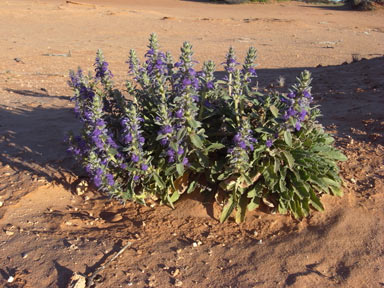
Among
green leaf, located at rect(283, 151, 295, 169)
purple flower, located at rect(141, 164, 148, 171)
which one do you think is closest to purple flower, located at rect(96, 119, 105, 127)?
purple flower, located at rect(141, 164, 148, 171)

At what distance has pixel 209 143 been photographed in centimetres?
358

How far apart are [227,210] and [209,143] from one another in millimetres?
705

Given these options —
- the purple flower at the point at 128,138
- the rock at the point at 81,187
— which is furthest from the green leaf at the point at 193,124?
the rock at the point at 81,187

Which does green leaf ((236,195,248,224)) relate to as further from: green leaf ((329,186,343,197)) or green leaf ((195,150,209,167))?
green leaf ((329,186,343,197))

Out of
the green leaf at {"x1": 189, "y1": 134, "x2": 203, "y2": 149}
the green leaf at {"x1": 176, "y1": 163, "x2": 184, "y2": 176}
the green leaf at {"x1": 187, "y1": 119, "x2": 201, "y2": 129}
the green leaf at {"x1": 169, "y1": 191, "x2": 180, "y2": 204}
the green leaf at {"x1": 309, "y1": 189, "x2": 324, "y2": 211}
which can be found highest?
the green leaf at {"x1": 187, "y1": 119, "x2": 201, "y2": 129}

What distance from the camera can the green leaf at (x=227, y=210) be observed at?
3558 mm

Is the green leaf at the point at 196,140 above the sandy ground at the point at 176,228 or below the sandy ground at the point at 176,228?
above

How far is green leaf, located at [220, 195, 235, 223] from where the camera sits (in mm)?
3558

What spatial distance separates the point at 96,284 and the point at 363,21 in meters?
34.1

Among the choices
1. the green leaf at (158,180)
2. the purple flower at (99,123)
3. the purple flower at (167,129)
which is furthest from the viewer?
the green leaf at (158,180)

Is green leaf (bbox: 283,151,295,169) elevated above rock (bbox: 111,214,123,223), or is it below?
above

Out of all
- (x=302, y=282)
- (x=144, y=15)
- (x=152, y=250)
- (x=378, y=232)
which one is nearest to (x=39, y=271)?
(x=152, y=250)

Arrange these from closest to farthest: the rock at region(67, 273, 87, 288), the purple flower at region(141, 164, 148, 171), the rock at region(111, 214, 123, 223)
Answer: the rock at region(67, 273, 87, 288) < the purple flower at region(141, 164, 148, 171) < the rock at region(111, 214, 123, 223)

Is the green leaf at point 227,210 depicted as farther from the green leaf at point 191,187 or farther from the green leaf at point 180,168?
the green leaf at point 180,168
